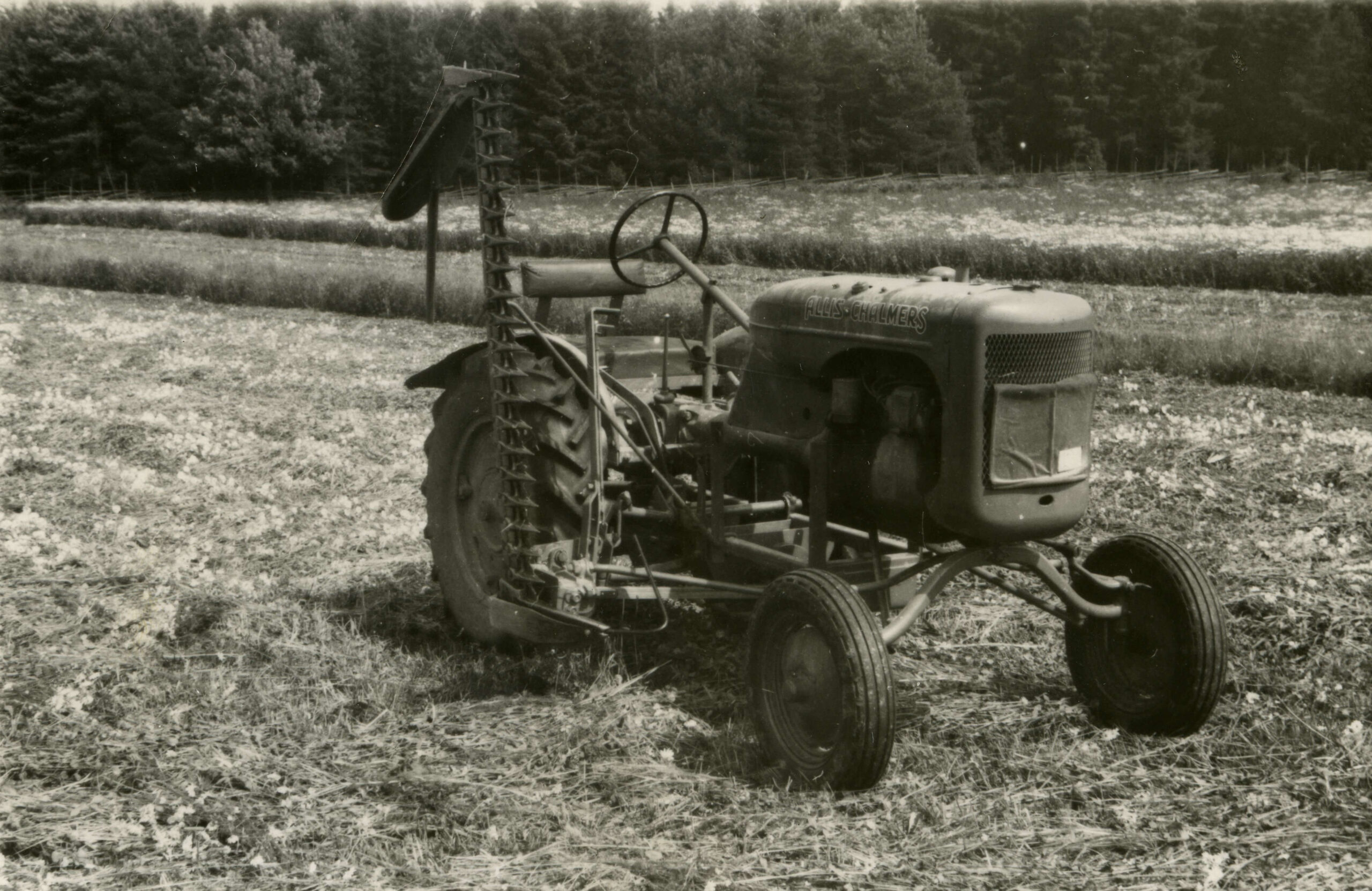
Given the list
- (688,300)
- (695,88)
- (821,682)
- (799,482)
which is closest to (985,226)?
(695,88)

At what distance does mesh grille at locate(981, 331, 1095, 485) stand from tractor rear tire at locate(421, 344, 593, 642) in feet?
5.30

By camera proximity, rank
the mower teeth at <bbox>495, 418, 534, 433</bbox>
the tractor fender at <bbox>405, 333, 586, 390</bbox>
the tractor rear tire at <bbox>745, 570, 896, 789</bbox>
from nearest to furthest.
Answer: the tractor rear tire at <bbox>745, 570, 896, 789</bbox>
the mower teeth at <bbox>495, 418, 534, 433</bbox>
the tractor fender at <bbox>405, 333, 586, 390</bbox>

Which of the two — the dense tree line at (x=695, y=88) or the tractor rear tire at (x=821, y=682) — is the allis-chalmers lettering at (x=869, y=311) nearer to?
the tractor rear tire at (x=821, y=682)

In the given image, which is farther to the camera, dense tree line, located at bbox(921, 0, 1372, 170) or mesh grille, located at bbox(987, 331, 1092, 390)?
dense tree line, located at bbox(921, 0, 1372, 170)

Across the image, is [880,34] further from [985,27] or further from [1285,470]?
[1285,470]

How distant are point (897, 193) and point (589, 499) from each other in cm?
2860

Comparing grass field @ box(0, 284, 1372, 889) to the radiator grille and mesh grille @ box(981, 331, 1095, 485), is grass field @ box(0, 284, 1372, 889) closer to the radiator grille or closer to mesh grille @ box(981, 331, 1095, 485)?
mesh grille @ box(981, 331, 1095, 485)

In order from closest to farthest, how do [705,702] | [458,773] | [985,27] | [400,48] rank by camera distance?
[458,773]
[705,702]
[400,48]
[985,27]

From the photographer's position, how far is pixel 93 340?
13.1 metres

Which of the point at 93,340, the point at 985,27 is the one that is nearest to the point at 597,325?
the point at 93,340

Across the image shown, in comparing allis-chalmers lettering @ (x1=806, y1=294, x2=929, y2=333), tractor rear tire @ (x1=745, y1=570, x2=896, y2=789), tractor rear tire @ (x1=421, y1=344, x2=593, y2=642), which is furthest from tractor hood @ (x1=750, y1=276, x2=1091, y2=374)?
tractor rear tire @ (x1=421, y1=344, x2=593, y2=642)

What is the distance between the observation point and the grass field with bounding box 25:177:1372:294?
64.0 ft

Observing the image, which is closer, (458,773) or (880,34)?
(458,773)

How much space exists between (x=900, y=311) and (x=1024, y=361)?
1.24 feet
